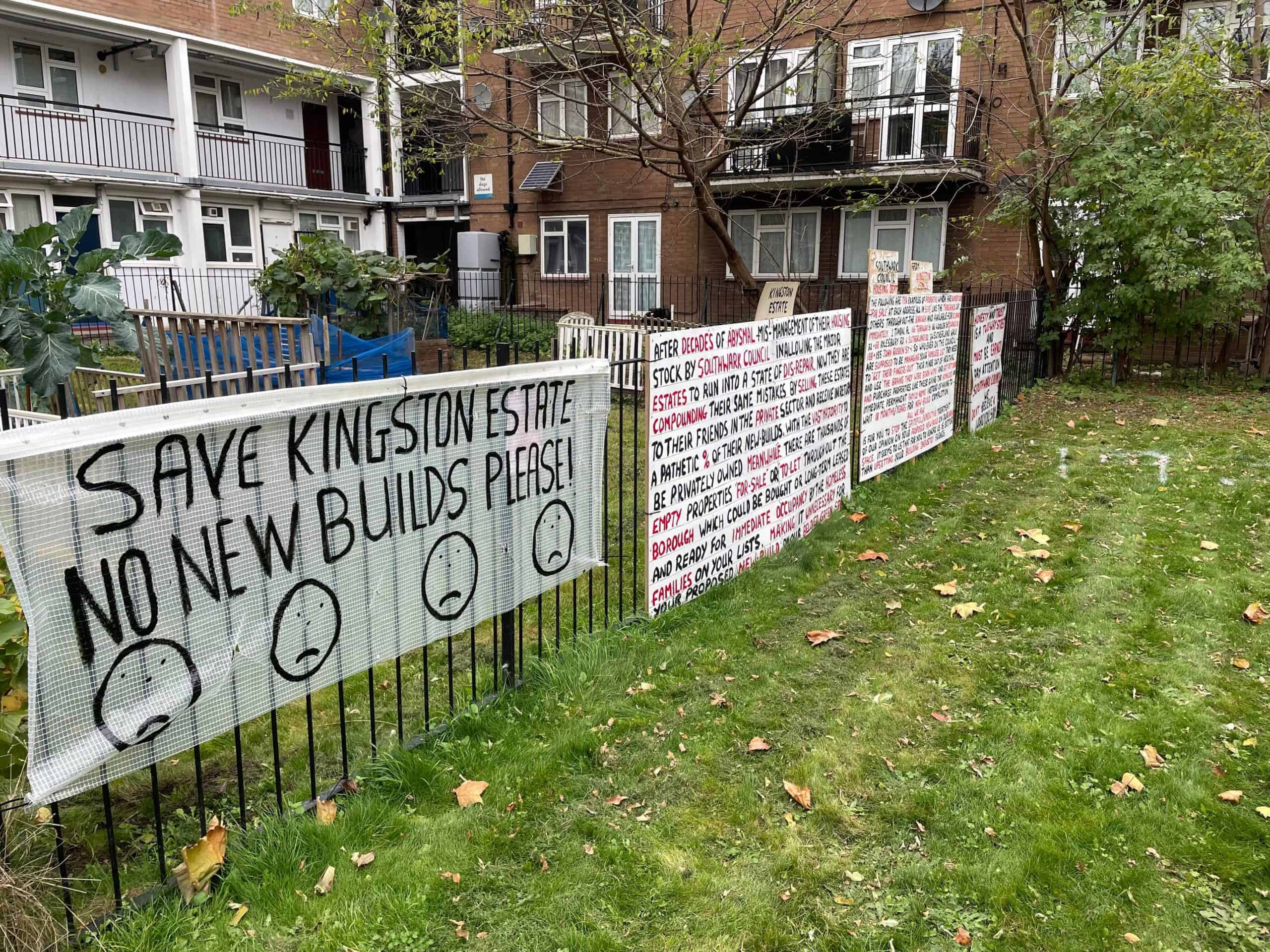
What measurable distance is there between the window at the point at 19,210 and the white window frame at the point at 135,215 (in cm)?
134

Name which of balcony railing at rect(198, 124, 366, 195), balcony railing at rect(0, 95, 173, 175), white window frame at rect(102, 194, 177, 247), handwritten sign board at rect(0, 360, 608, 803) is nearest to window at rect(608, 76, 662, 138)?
handwritten sign board at rect(0, 360, 608, 803)

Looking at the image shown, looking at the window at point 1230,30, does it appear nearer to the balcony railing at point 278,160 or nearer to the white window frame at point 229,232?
the white window frame at point 229,232

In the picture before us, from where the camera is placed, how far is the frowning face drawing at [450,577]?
3.79 meters

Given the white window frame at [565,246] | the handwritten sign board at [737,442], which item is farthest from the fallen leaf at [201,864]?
the white window frame at [565,246]

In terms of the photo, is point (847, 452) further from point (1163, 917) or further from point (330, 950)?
point (330, 950)

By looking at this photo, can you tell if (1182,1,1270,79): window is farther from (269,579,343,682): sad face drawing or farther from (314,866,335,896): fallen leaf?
(314,866,335,896): fallen leaf

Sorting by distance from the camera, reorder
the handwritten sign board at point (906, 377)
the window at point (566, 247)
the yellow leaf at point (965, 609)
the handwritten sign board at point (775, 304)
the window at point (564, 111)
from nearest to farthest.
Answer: the yellow leaf at point (965, 609) → the handwritten sign board at point (906, 377) → the handwritten sign board at point (775, 304) → the window at point (564, 111) → the window at point (566, 247)

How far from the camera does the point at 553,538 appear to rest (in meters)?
4.55

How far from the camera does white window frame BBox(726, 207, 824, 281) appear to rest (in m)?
21.3

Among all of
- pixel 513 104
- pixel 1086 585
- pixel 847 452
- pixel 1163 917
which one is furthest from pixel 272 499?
pixel 513 104

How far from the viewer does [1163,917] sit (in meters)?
2.89

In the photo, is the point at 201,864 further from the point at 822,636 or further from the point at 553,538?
the point at 822,636

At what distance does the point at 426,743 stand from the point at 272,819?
798 mm

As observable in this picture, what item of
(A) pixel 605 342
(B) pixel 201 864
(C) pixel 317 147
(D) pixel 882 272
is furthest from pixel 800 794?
(C) pixel 317 147
